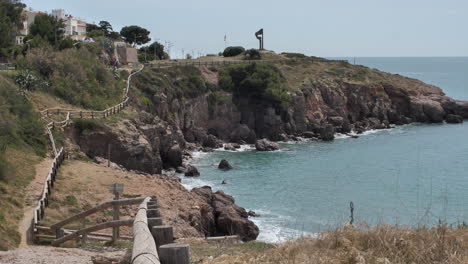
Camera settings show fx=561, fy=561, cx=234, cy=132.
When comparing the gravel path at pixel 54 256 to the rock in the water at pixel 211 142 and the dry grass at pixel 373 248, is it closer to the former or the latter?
the dry grass at pixel 373 248

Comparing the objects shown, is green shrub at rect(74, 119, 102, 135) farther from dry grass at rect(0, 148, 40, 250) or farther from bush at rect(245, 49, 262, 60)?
bush at rect(245, 49, 262, 60)

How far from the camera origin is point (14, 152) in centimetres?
2902

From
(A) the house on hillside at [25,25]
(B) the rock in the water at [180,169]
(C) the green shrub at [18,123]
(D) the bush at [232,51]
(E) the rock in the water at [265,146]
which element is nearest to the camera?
(C) the green shrub at [18,123]

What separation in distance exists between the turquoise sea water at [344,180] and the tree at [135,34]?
49.8 m

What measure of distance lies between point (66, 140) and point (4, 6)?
40766 millimetres

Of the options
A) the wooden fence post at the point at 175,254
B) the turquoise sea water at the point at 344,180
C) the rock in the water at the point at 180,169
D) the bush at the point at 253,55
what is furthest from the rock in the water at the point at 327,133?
the wooden fence post at the point at 175,254

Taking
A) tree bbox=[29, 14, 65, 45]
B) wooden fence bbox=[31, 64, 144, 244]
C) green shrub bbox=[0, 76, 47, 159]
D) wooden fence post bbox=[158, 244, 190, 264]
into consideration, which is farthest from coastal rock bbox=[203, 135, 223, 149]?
wooden fence post bbox=[158, 244, 190, 264]

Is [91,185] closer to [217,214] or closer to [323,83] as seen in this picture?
[217,214]

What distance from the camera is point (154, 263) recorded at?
5.48 meters

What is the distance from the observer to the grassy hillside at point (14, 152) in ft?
63.3

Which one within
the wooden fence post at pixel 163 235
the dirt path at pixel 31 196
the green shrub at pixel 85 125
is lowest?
the dirt path at pixel 31 196

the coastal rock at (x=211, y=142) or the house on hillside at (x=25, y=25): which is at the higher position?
the house on hillside at (x=25, y=25)

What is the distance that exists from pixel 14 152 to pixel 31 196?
22.2 ft

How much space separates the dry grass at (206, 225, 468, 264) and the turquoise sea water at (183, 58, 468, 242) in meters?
18.1
